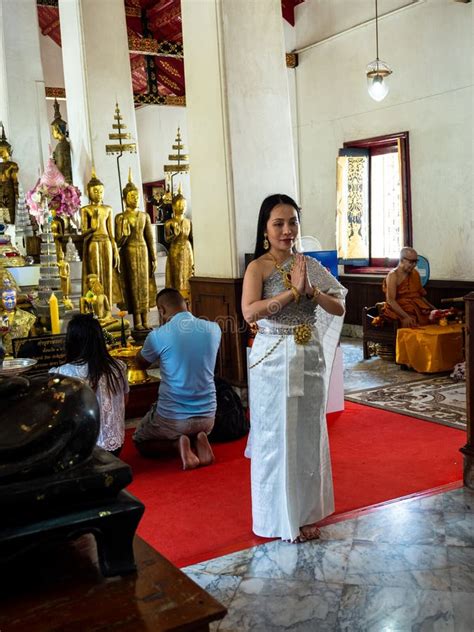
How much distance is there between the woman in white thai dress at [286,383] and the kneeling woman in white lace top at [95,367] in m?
1.02

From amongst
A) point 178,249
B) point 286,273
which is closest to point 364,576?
point 286,273

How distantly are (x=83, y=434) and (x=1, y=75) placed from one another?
10248 millimetres

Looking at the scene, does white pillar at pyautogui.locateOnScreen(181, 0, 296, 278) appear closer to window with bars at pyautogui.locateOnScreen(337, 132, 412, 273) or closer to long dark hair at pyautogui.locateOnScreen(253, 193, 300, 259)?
long dark hair at pyautogui.locateOnScreen(253, 193, 300, 259)

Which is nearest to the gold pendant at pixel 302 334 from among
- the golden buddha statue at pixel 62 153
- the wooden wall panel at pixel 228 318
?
the wooden wall panel at pixel 228 318

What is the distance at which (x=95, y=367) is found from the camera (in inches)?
147

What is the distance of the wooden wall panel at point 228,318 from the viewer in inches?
216

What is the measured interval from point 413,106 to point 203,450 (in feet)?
18.7

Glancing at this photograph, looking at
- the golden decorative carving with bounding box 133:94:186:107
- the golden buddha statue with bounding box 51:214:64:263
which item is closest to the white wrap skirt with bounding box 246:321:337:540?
the golden buddha statue with bounding box 51:214:64:263

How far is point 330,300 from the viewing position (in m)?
2.98

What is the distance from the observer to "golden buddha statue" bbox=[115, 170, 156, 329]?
26.4ft

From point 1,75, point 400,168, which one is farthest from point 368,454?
point 1,75

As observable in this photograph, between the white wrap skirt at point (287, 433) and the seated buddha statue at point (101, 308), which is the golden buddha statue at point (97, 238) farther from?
the white wrap skirt at point (287, 433)

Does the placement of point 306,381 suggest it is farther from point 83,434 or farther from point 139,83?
point 139,83

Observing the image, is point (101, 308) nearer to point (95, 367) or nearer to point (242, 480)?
point (95, 367)
